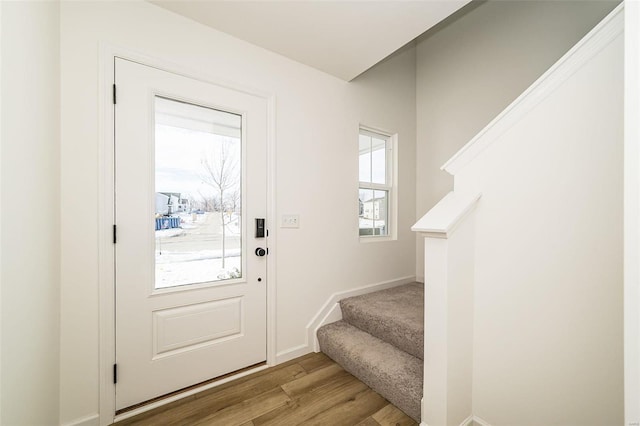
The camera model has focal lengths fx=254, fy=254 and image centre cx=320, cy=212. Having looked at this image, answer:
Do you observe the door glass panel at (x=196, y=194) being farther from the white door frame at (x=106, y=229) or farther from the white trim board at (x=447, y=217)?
the white trim board at (x=447, y=217)

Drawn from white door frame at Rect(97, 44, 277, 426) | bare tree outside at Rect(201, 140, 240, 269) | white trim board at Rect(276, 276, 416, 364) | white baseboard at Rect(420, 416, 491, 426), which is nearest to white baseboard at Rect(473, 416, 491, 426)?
white baseboard at Rect(420, 416, 491, 426)

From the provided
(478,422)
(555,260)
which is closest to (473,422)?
(478,422)

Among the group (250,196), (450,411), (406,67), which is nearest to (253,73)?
(250,196)

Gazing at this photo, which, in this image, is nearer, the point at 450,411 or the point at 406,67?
the point at 450,411

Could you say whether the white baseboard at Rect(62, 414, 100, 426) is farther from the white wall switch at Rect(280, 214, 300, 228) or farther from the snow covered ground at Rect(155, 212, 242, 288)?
the white wall switch at Rect(280, 214, 300, 228)

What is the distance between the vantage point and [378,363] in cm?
174

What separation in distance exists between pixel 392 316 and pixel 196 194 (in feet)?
5.64

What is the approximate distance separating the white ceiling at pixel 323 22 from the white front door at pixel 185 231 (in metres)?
0.43

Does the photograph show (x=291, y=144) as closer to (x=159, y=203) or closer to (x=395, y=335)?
(x=159, y=203)

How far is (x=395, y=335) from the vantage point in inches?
75.2

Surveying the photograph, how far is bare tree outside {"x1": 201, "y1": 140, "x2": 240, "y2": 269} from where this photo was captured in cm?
182

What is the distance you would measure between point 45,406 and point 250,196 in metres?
1.49

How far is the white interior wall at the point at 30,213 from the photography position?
2.81 feet

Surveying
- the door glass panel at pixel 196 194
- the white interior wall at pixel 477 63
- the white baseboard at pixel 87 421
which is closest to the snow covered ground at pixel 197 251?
the door glass panel at pixel 196 194
